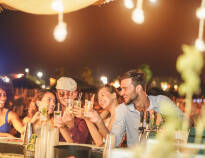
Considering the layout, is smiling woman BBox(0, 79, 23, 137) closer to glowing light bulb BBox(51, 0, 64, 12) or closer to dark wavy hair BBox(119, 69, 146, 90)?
dark wavy hair BBox(119, 69, 146, 90)

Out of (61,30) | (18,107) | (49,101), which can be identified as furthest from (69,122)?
(18,107)

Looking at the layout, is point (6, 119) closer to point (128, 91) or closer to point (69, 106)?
point (69, 106)

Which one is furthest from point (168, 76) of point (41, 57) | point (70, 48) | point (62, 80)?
point (62, 80)

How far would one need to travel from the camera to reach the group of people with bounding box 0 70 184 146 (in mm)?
3498

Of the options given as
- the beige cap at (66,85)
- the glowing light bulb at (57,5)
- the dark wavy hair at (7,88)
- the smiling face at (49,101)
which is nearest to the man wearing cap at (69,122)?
the beige cap at (66,85)

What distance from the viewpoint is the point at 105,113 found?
4727 millimetres

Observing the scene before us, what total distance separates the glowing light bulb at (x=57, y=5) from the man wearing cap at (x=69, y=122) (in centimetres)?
112

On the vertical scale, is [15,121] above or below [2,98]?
below

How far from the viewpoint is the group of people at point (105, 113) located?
3.50m

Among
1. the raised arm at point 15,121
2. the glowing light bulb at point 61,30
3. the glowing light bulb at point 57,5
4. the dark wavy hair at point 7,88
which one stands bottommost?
the raised arm at point 15,121

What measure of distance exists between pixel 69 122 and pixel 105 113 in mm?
866

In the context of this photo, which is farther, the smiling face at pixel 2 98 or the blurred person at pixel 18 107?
the blurred person at pixel 18 107

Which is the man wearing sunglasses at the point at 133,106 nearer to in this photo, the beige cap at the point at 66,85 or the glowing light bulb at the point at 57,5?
the beige cap at the point at 66,85

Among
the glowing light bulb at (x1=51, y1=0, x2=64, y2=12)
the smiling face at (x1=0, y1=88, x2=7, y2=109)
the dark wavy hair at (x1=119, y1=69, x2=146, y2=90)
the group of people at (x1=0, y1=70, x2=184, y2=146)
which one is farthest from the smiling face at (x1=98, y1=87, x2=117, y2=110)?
the glowing light bulb at (x1=51, y1=0, x2=64, y2=12)
